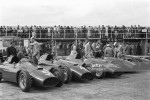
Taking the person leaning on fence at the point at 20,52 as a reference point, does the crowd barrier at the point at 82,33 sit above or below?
above

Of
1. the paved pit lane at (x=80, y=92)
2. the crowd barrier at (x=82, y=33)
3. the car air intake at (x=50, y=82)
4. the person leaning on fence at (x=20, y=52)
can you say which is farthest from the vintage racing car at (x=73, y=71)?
the crowd barrier at (x=82, y=33)

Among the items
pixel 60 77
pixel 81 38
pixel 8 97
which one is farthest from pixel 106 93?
pixel 81 38

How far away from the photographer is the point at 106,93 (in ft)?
23.3

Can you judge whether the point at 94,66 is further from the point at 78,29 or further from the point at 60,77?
the point at 78,29

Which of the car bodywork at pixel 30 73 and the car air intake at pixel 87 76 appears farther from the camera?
the car air intake at pixel 87 76

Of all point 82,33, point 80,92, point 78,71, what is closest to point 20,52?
point 78,71

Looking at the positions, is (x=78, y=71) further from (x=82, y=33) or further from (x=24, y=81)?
(x=82, y=33)

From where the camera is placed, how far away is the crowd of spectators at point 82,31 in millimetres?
18844

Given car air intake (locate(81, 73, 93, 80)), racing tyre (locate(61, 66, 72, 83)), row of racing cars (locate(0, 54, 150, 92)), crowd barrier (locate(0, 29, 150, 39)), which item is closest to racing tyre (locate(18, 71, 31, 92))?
row of racing cars (locate(0, 54, 150, 92))

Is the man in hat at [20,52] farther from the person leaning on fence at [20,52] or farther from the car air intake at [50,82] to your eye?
the car air intake at [50,82]

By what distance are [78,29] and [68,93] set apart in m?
12.5

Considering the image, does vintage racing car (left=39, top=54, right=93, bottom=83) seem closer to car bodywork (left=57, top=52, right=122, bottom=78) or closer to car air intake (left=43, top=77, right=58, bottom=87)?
car bodywork (left=57, top=52, right=122, bottom=78)

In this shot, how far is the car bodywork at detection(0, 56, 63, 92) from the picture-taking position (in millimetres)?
7398

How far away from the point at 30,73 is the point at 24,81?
42 cm
